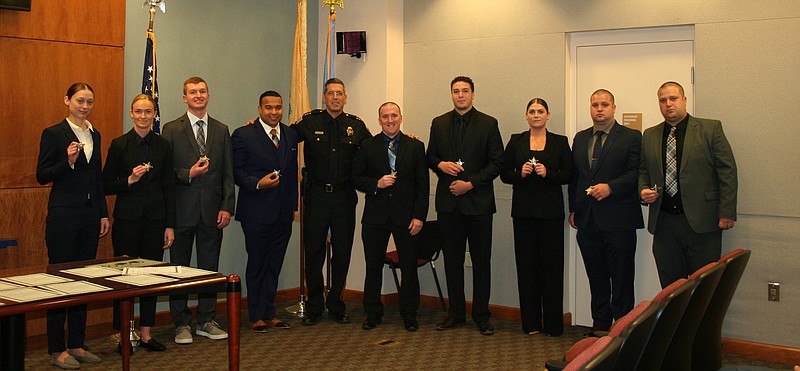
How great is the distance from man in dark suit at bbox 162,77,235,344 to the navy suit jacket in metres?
0.14

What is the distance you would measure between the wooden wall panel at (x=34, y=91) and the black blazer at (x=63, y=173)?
24.1 inches

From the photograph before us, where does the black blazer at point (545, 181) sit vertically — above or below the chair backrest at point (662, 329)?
above

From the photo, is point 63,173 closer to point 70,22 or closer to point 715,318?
point 70,22

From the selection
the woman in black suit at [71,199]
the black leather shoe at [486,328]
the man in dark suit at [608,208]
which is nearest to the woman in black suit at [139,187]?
the woman in black suit at [71,199]

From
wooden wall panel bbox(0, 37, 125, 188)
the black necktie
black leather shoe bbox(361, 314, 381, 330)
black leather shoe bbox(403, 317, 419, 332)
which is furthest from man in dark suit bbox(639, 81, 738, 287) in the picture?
wooden wall panel bbox(0, 37, 125, 188)

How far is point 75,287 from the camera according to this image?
10.6 ft

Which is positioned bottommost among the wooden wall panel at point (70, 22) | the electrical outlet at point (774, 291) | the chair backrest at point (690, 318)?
the electrical outlet at point (774, 291)

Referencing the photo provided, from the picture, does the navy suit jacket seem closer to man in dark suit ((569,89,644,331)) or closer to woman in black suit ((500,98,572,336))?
woman in black suit ((500,98,572,336))

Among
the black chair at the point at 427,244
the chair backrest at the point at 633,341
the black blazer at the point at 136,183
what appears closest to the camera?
the chair backrest at the point at 633,341

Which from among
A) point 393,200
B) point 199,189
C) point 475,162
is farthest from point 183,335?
point 475,162

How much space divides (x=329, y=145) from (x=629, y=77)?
2.36m

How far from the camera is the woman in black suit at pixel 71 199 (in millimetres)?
4902

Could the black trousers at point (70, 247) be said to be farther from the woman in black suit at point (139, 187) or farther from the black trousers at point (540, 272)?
the black trousers at point (540, 272)

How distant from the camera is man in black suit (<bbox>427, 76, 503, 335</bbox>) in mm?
6004
